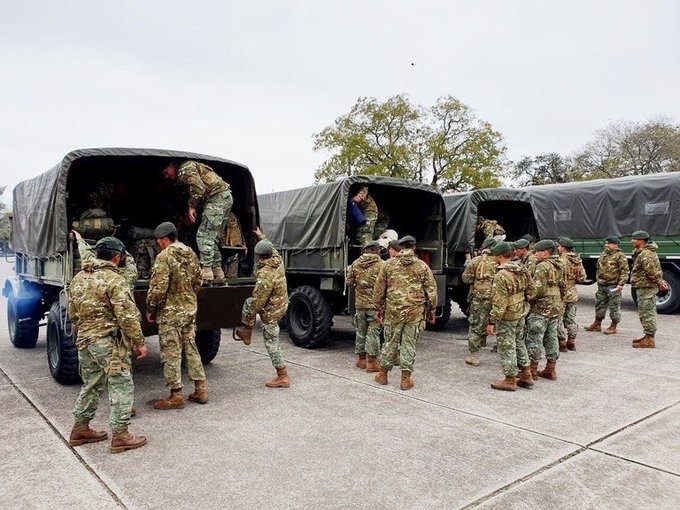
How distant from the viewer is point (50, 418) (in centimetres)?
433

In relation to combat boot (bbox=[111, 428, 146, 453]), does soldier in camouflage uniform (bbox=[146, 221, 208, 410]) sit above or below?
above

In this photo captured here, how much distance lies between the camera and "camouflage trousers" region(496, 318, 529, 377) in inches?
208

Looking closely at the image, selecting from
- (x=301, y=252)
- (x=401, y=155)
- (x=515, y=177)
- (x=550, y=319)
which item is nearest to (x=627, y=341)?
(x=550, y=319)

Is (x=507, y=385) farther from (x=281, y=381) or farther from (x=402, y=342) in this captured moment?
(x=281, y=381)

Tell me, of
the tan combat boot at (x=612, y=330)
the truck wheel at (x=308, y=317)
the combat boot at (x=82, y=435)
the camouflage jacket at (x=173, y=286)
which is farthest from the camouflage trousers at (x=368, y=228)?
the combat boot at (x=82, y=435)

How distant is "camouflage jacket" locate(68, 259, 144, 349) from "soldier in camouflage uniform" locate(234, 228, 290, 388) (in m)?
1.70

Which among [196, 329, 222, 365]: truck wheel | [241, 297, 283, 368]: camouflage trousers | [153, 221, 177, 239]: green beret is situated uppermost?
[153, 221, 177, 239]: green beret

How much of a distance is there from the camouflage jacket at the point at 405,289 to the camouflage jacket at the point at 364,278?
2.42 ft

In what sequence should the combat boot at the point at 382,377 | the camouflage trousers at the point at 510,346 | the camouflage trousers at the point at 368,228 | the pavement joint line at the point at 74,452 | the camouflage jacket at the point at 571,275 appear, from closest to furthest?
the pavement joint line at the point at 74,452, the camouflage trousers at the point at 510,346, the combat boot at the point at 382,377, the camouflage jacket at the point at 571,275, the camouflage trousers at the point at 368,228

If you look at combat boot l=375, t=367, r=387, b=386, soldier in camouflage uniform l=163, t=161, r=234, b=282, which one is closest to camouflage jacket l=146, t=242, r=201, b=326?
soldier in camouflage uniform l=163, t=161, r=234, b=282

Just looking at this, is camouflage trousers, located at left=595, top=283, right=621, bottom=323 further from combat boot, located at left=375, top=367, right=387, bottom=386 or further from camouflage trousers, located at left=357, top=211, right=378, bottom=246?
combat boot, located at left=375, top=367, right=387, bottom=386

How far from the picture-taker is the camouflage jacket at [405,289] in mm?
5344

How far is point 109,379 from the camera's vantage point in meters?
3.71

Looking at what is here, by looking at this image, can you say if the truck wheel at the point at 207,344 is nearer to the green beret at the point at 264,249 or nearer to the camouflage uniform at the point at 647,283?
the green beret at the point at 264,249
